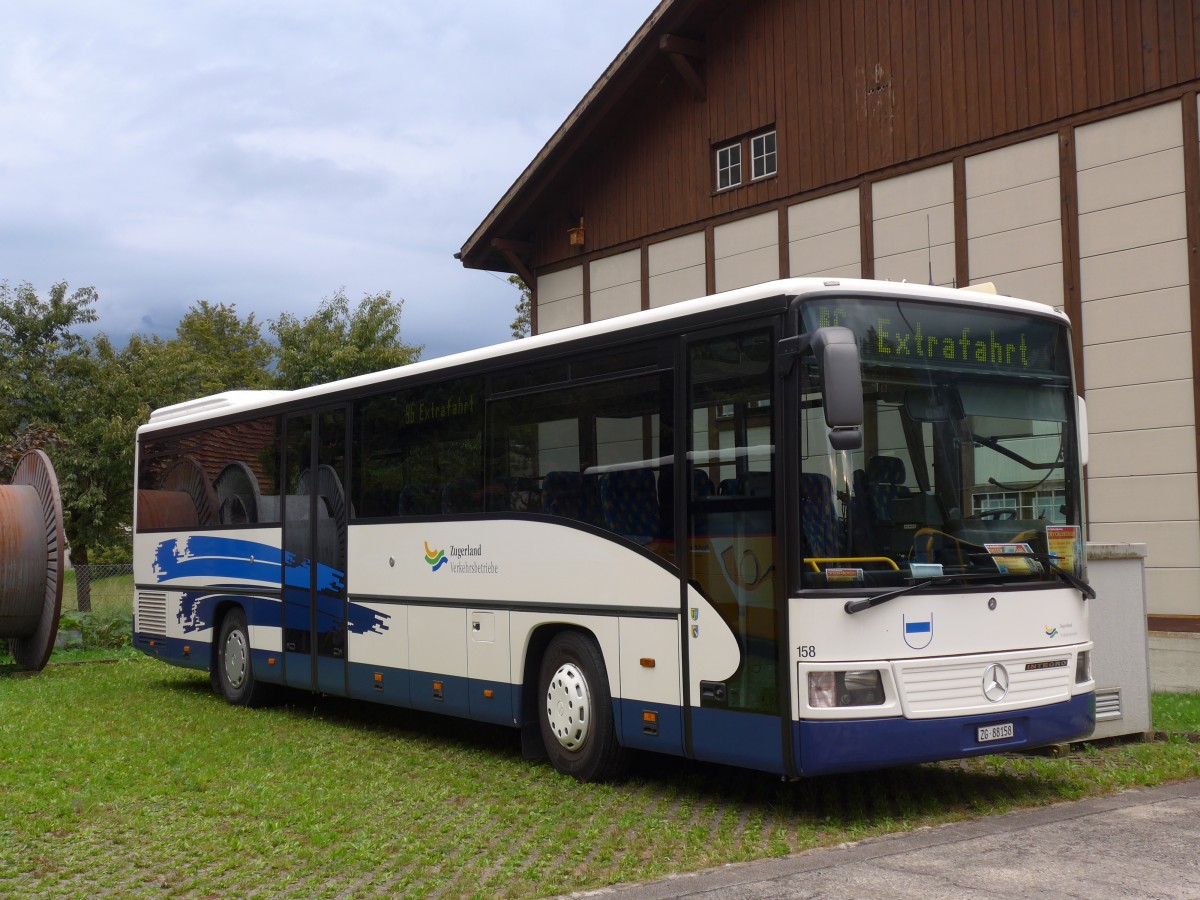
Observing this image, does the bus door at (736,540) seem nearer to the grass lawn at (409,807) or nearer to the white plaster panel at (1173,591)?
the grass lawn at (409,807)

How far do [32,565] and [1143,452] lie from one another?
13.2 metres

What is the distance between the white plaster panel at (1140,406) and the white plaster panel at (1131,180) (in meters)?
1.99

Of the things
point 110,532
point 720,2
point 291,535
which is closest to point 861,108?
point 720,2

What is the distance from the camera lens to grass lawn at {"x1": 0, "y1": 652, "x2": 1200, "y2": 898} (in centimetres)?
701

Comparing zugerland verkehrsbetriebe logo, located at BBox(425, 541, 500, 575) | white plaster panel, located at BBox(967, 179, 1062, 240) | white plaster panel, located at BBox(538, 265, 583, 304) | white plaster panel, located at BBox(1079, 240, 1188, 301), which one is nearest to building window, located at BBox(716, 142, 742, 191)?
white plaster panel, located at BBox(538, 265, 583, 304)

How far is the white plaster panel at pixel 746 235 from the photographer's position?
19.1 m

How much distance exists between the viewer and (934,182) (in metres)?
17.2

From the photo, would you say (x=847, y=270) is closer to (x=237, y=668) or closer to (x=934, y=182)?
(x=934, y=182)

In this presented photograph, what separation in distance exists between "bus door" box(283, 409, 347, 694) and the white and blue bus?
1.39 metres

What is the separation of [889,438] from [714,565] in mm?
1258

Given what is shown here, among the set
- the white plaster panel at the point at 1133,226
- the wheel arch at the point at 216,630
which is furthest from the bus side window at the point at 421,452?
the white plaster panel at the point at 1133,226

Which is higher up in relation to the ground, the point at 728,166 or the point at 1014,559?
the point at 728,166

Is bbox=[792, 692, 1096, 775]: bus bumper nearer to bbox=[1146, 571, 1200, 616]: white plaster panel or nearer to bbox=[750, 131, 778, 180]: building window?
bbox=[1146, 571, 1200, 616]: white plaster panel

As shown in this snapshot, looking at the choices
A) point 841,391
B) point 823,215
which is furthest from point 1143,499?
point 841,391
